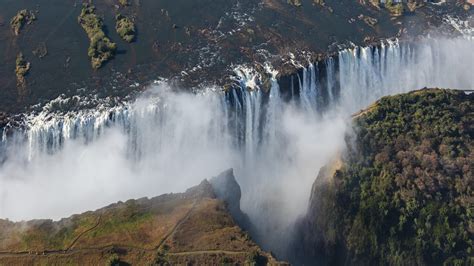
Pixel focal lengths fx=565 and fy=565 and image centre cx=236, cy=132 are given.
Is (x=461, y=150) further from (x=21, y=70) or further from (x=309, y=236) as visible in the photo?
(x=21, y=70)

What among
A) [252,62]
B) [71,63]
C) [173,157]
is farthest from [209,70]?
[71,63]

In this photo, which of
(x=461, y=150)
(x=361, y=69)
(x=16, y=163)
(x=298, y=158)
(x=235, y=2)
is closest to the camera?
(x=461, y=150)

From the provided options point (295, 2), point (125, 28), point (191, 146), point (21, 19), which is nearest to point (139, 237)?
point (191, 146)

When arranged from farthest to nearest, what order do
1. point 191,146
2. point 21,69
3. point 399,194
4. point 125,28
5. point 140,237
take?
point 125,28
point 21,69
point 191,146
point 399,194
point 140,237

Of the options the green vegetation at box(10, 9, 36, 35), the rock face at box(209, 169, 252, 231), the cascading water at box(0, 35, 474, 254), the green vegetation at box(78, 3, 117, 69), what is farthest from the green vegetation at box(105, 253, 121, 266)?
the green vegetation at box(10, 9, 36, 35)

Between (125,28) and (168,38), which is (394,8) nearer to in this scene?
(168,38)

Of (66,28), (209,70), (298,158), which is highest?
(66,28)

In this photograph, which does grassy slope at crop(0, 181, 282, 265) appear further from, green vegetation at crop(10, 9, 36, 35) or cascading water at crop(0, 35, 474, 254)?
green vegetation at crop(10, 9, 36, 35)
